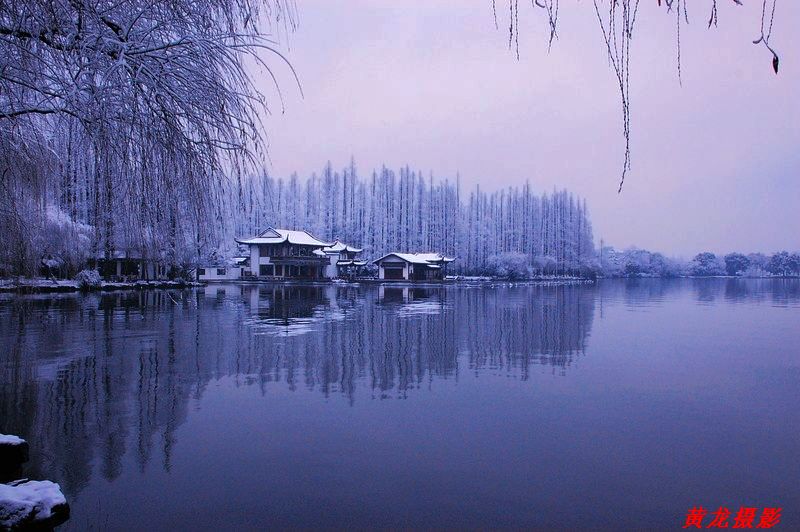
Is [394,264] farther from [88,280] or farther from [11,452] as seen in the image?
[11,452]

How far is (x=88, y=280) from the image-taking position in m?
32.5

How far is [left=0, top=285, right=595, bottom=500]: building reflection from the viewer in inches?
278

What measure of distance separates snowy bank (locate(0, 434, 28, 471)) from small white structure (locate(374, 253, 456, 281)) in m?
53.1

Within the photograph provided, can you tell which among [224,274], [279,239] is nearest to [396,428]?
[279,239]

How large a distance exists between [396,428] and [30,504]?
452cm

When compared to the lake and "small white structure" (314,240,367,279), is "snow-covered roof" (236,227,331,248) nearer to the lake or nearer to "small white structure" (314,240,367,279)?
"small white structure" (314,240,367,279)

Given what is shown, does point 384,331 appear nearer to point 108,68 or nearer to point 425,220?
point 108,68

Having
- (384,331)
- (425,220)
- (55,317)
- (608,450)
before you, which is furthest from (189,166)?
(425,220)

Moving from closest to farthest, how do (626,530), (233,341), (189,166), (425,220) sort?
1. (189,166)
2. (626,530)
3. (233,341)
4. (425,220)

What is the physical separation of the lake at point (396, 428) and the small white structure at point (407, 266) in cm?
4323

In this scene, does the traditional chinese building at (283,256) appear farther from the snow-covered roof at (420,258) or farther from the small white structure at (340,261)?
the snow-covered roof at (420,258)

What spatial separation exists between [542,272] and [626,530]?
75.1 metres

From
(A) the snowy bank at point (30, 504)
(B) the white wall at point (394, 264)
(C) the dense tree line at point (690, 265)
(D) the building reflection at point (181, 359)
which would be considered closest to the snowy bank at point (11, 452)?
(D) the building reflection at point (181, 359)

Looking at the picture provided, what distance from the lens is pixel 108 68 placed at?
3318 mm
